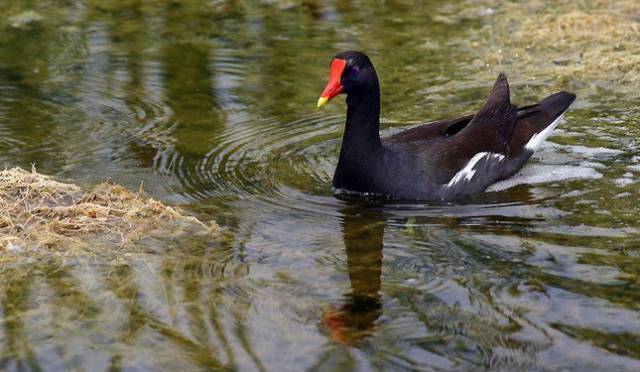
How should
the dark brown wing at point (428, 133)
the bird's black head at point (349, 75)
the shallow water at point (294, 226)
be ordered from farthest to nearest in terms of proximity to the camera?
1. the dark brown wing at point (428, 133)
2. the bird's black head at point (349, 75)
3. the shallow water at point (294, 226)

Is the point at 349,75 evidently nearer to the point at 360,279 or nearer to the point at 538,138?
the point at 538,138

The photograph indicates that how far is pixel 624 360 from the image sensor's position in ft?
13.5

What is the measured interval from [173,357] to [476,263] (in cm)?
163

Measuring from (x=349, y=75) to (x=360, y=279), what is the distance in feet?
5.62

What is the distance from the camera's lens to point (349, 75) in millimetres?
6352

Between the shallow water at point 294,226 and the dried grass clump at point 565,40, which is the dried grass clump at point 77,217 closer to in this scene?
the shallow water at point 294,226

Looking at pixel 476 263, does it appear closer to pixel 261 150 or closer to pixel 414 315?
pixel 414 315

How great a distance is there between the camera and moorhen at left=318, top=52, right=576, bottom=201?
6.32 m

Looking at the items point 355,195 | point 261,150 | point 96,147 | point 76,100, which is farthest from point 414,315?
point 76,100

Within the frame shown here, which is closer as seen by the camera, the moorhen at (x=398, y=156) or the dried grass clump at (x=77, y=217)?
the dried grass clump at (x=77, y=217)

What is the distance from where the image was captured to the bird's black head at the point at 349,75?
630 cm

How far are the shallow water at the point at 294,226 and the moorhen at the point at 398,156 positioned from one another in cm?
15

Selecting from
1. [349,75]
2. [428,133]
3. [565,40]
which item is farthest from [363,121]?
[565,40]

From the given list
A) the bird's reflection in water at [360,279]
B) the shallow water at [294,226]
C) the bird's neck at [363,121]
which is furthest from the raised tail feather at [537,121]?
the bird's reflection in water at [360,279]
